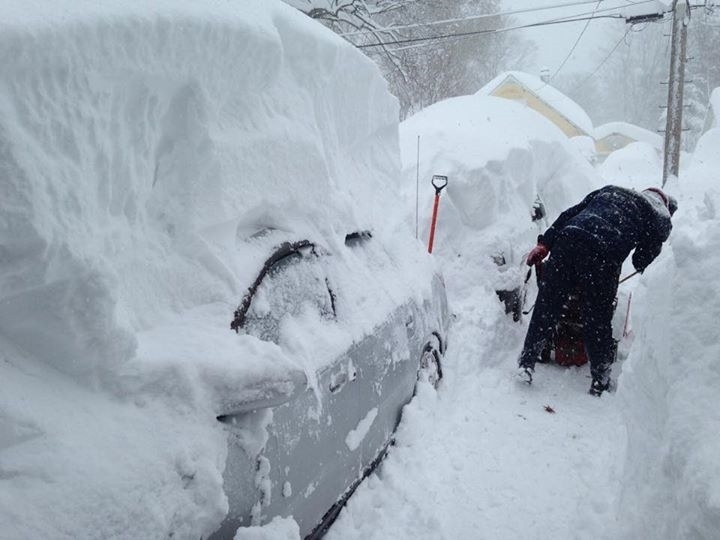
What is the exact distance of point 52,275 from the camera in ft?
4.50

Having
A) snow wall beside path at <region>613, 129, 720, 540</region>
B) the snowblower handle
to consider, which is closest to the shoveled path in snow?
snow wall beside path at <region>613, 129, 720, 540</region>

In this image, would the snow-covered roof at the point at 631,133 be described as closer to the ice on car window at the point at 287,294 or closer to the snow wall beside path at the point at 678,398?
the snow wall beside path at the point at 678,398

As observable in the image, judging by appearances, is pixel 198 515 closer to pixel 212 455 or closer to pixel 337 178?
pixel 212 455

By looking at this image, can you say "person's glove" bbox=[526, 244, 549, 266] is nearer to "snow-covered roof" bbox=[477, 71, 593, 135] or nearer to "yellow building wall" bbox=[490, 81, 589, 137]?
"snow-covered roof" bbox=[477, 71, 593, 135]

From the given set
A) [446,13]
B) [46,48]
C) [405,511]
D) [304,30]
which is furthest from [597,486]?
[446,13]

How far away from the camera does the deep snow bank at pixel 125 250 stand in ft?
4.22

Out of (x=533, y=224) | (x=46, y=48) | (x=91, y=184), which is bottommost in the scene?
(x=533, y=224)

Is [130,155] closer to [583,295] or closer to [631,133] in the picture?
[583,295]

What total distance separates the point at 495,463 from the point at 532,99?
119ft

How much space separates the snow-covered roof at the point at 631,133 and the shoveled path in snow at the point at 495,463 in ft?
146

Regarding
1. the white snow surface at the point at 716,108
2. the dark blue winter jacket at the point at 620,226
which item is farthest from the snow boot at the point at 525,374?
the white snow surface at the point at 716,108

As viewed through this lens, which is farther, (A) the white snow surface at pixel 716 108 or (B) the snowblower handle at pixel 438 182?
(A) the white snow surface at pixel 716 108

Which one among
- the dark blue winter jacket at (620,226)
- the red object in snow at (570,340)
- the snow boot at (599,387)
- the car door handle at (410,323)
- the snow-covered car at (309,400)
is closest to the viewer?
the snow-covered car at (309,400)

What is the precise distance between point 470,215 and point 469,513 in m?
4.05
